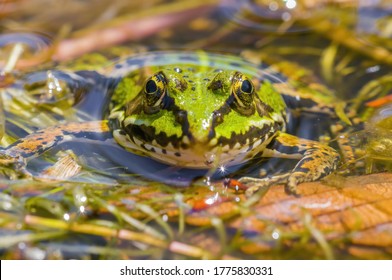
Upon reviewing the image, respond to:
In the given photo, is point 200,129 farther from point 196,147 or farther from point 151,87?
point 151,87

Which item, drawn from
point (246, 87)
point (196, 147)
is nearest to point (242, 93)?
point (246, 87)

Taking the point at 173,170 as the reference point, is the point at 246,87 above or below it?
above

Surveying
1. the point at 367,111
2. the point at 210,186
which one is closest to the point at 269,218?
the point at 210,186

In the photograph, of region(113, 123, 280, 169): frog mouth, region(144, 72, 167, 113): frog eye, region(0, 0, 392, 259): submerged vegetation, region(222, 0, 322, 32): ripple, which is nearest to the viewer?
region(0, 0, 392, 259): submerged vegetation

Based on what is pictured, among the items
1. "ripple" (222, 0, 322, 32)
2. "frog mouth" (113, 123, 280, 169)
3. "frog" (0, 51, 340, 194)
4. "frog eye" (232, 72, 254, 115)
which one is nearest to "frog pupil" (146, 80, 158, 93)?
"frog" (0, 51, 340, 194)

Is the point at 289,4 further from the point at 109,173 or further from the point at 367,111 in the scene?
the point at 109,173

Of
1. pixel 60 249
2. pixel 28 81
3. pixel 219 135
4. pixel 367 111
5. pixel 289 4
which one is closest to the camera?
pixel 60 249

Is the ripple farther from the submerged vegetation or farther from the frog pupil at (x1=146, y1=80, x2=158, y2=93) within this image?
the frog pupil at (x1=146, y1=80, x2=158, y2=93)
